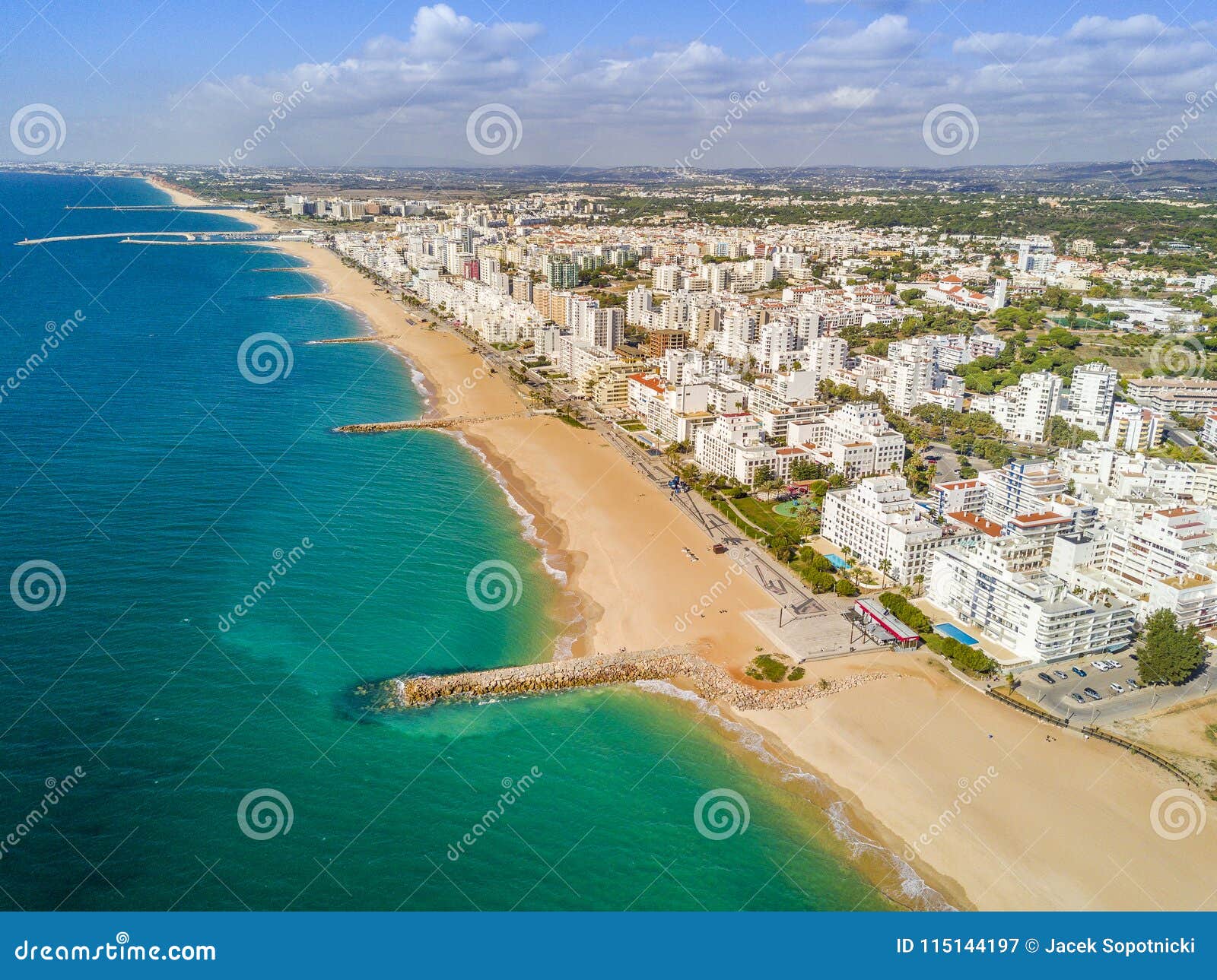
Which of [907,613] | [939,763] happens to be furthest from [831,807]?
[907,613]

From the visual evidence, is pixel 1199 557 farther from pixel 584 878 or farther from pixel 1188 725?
pixel 584 878

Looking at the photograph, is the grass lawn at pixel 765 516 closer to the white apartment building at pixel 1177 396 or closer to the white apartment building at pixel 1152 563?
the white apartment building at pixel 1152 563

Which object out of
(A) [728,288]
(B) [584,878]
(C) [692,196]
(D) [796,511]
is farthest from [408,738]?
(C) [692,196]

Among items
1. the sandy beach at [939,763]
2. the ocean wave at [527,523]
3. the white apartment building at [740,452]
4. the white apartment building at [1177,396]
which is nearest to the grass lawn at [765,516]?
the white apartment building at [740,452]

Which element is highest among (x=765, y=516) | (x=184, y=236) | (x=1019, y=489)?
(x=184, y=236)

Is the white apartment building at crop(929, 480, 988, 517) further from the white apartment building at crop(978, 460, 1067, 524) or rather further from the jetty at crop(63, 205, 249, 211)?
the jetty at crop(63, 205, 249, 211)

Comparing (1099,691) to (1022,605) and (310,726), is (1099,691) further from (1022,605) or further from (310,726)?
(310,726)
